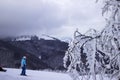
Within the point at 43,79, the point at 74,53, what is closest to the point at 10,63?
the point at 43,79

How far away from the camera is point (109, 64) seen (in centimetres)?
536

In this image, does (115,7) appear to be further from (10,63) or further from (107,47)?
(10,63)

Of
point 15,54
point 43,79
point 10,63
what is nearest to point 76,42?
point 43,79

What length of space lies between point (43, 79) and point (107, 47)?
18.4 metres

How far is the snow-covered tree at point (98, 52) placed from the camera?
17.0 feet

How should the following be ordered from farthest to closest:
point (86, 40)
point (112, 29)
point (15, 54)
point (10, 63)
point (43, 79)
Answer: point (15, 54) → point (10, 63) → point (43, 79) → point (86, 40) → point (112, 29)

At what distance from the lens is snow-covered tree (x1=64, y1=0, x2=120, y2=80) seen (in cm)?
517

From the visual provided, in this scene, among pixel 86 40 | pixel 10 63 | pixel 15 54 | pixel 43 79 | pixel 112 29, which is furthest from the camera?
pixel 15 54

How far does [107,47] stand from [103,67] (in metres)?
0.45

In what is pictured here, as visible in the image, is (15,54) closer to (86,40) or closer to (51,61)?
(51,61)

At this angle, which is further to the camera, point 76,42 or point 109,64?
point 76,42

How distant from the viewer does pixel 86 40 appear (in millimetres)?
5551

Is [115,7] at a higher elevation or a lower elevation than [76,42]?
higher

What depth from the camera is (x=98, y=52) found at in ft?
18.0
